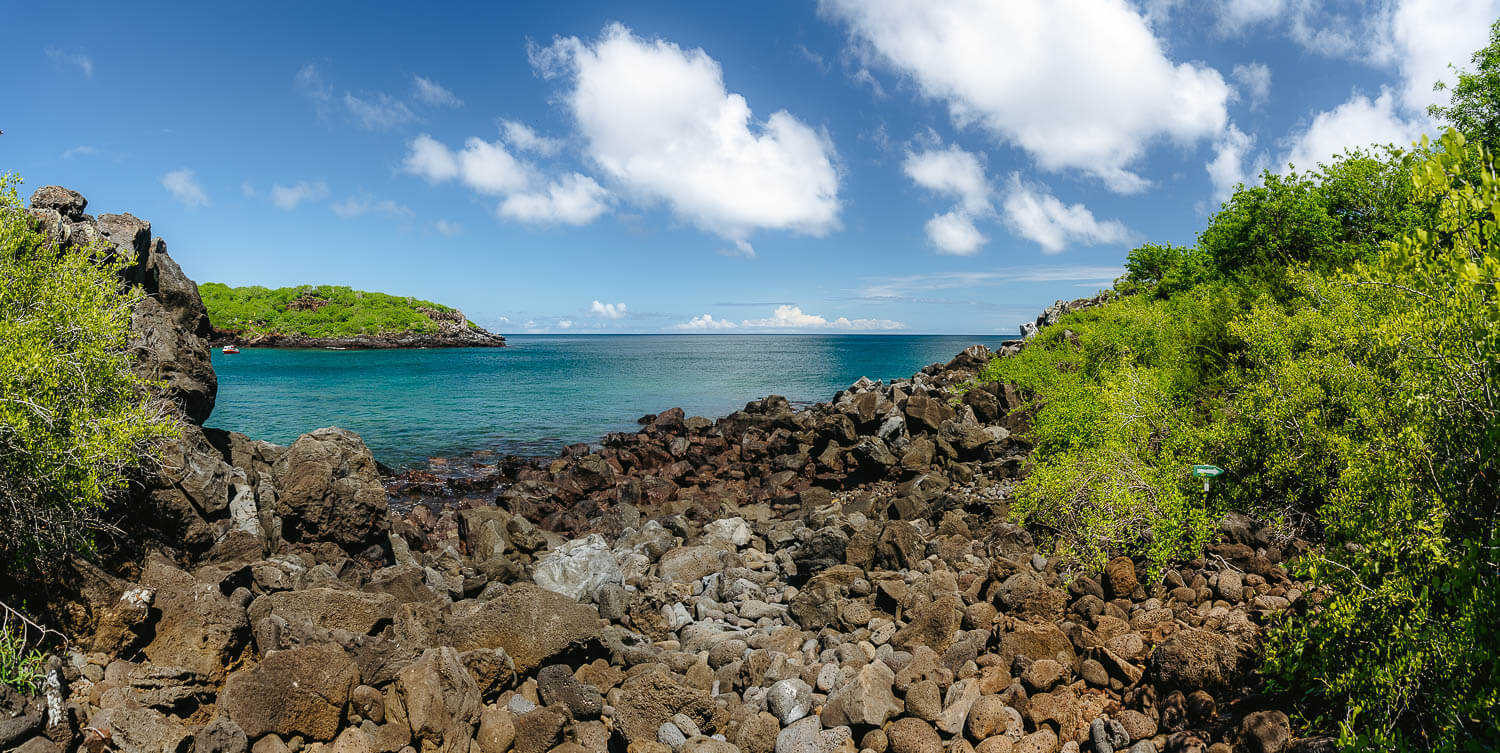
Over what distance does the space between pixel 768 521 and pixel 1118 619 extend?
1192 centimetres

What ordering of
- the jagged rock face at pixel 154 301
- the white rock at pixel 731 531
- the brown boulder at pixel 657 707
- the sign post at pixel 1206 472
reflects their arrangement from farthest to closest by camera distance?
the white rock at pixel 731 531
the jagged rock face at pixel 154 301
the sign post at pixel 1206 472
the brown boulder at pixel 657 707

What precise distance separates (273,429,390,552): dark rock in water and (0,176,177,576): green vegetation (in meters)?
3.88

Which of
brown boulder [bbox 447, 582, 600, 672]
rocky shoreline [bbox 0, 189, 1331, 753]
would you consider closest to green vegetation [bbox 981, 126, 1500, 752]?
rocky shoreline [bbox 0, 189, 1331, 753]

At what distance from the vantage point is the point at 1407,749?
5.43 m

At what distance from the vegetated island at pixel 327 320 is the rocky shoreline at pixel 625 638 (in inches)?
6131

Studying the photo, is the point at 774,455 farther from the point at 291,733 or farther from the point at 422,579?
the point at 291,733

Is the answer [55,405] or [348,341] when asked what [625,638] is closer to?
[55,405]

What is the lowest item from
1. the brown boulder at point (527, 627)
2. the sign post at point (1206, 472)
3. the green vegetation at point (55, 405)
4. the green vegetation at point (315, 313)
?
the brown boulder at point (527, 627)

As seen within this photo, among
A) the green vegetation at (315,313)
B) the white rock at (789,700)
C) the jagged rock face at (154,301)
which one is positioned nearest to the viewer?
the white rock at (789,700)

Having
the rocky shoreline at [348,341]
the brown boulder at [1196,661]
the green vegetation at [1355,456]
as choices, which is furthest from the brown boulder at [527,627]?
the rocky shoreline at [348,341]

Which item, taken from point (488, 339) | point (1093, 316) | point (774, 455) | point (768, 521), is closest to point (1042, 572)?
point (768, 521)

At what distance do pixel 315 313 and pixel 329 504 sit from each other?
172833 millimetres

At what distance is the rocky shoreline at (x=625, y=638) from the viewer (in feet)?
25.2

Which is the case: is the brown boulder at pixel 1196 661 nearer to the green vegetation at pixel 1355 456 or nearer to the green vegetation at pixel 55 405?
the green vegetation at pixel 1355 456
